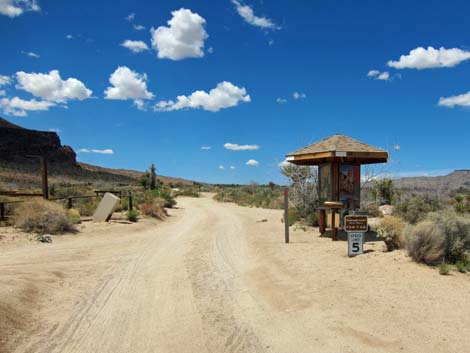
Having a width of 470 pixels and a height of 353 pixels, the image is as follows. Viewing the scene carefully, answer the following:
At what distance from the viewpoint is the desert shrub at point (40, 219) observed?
15472 millimetres

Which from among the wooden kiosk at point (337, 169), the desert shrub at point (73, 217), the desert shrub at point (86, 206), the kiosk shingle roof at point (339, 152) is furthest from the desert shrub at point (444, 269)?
the desert shrub at point (86, 206)

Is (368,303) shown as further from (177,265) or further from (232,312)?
(177,265)

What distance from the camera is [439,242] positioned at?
340 inches

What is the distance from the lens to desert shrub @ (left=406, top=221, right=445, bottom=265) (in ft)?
28.4

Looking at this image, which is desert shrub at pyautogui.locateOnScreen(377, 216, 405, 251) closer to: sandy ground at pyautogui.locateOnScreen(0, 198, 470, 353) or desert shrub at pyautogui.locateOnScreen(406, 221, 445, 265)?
sandy ground at pyautogui.locateOnScreen(0, 198, 470, 353)

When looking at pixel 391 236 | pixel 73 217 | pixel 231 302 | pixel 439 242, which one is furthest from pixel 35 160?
pixel 439 242

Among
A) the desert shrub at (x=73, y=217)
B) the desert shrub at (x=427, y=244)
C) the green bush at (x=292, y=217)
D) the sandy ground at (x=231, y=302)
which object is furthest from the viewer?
the green bush at (x=292, y=217)

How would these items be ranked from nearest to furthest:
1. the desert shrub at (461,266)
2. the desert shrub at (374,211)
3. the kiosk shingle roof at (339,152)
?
the desert shrub at (461,266) → the kiosk shingle roof at (339,152) → the desert shrub at (374,211)

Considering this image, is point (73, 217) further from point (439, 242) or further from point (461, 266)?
point (461, 266)

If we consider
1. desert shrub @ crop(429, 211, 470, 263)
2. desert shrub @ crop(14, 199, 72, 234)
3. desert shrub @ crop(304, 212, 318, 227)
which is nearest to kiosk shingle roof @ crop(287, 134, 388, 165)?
desert shrub @ crop(304, 212, 318, 227)

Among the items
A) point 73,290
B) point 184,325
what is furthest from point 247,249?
point 184,325

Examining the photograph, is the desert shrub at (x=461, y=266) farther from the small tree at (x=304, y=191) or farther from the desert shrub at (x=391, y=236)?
the small tree at (x=304, y=191)

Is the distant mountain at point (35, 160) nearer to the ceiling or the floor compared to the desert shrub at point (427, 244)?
nearer to the ceiling

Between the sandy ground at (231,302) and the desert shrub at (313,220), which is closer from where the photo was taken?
the sandy ground at (231,302)
